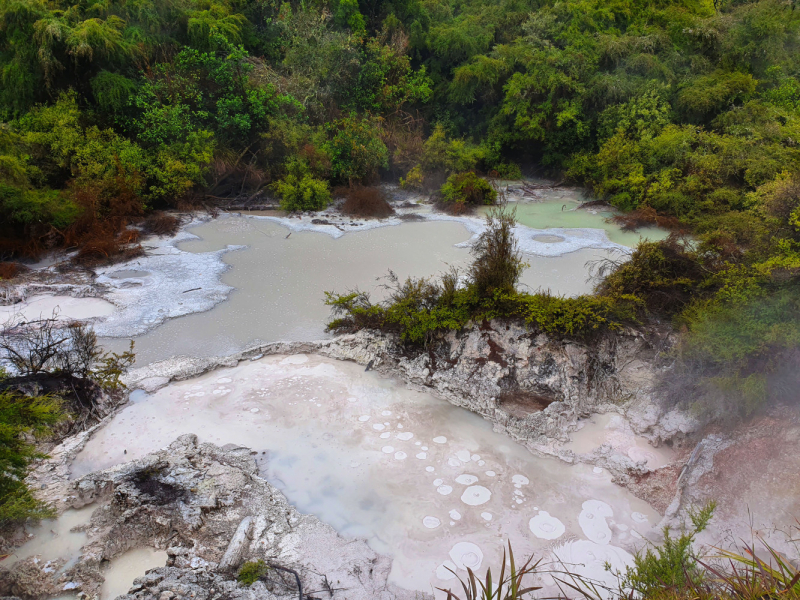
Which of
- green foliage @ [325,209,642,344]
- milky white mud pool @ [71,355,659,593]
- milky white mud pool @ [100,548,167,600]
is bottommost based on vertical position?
milky white mud pool @ [71,355,659,593]

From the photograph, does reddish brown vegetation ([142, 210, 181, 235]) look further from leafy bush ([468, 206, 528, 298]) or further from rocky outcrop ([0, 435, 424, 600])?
leafy bush ([468, 206, 528, 298])

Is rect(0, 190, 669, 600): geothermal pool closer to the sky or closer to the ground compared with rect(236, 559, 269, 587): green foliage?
closer to the ground

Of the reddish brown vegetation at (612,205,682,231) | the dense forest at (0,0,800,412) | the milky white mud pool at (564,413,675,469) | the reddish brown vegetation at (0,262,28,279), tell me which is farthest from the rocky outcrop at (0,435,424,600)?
the reddish brown vegetation at (612,205,682,231)

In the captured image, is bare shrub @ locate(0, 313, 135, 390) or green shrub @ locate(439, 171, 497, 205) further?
green shrub @ locate(439, 171, 497, 205)

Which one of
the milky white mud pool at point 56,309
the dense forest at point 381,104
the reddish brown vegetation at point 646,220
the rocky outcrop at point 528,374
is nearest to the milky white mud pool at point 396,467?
the rocky outcrop at point 528,374

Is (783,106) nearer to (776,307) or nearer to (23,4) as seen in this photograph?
(776,307)

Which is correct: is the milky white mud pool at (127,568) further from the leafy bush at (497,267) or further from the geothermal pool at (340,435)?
the leafy bush at (497,267)

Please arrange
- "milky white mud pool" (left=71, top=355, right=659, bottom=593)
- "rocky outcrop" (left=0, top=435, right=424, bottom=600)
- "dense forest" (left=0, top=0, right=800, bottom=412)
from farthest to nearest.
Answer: "dense forest" (left=0, top=0, right=800, bottom=412) → "milky white mud pool" (left=71, top=355, right=659, bottom=593) → "rocky outcrop" (left=0, top=435, right=424, bottom=600)

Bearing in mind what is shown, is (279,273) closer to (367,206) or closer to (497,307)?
(367,206)

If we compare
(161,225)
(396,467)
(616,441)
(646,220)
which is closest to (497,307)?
(616,441)
